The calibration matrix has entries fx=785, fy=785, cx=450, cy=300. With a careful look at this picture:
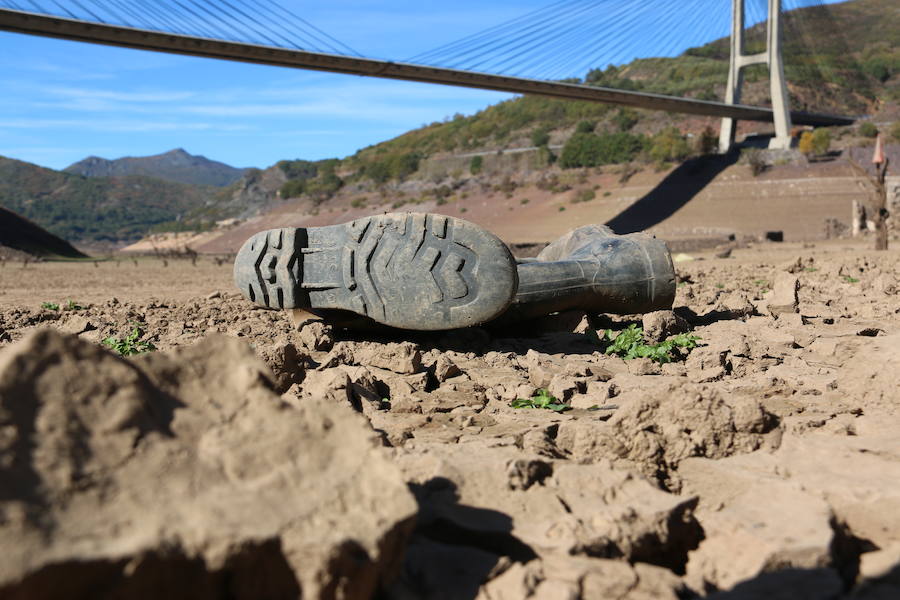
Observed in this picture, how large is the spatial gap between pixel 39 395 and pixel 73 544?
0.33m

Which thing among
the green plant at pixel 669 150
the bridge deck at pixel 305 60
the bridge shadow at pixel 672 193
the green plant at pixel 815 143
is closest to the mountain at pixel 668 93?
the green plant at pixel 815 143

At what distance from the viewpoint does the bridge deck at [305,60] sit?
53.7 feet

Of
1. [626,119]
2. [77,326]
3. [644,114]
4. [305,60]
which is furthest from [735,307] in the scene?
[644,114]

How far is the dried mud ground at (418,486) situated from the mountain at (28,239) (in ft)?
71.2

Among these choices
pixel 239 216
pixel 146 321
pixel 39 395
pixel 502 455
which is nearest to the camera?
pixel 39 395

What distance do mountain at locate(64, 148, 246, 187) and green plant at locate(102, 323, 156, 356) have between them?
462 feet

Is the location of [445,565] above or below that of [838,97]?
below

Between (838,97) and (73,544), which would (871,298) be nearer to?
(73,544)

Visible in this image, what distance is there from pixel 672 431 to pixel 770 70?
31.7 meters

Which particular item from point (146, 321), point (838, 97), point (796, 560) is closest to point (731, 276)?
point (146, 321)

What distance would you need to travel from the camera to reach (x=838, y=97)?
49.4 m

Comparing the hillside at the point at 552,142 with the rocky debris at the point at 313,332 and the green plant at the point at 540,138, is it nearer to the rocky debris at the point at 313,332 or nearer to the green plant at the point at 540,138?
the green plant at the point at 540,138

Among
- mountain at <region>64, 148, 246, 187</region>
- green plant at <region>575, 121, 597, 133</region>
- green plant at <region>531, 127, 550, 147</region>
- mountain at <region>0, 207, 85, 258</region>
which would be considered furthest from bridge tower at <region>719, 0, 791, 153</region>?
mountain at <region>64, 148, 246, 187</region>

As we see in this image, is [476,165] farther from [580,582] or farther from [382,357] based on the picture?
[580,582]
